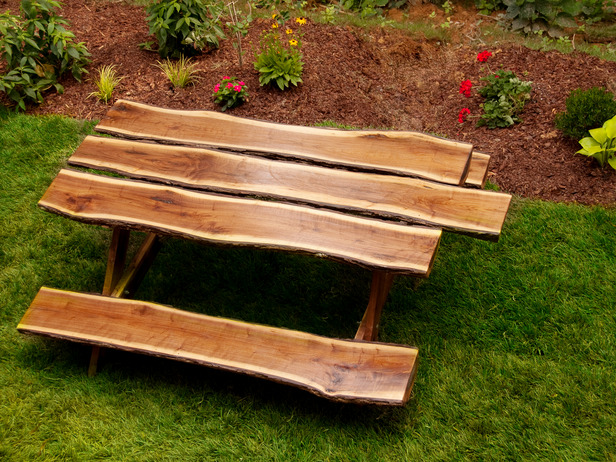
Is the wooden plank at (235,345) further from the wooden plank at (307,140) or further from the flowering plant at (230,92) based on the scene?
the flowering plant at (230,92)

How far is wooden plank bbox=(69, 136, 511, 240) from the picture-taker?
2980 mm

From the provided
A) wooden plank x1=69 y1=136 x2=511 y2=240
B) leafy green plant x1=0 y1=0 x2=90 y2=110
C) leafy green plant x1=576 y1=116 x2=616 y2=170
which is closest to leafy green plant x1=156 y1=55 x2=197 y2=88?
leafy green plant x1=0 y1=0 x2=90 y2=110

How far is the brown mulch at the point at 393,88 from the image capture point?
4.39 m

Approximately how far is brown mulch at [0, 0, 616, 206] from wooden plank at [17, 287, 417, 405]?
2.06 m

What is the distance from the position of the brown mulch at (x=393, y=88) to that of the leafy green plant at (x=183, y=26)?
17 centimetres

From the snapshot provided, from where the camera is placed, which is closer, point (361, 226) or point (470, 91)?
point (361, 226)

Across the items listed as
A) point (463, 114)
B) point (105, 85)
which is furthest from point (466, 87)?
point (105, 85)

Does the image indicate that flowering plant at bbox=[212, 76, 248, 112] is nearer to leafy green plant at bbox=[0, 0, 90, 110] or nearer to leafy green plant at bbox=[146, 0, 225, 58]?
leafy green plant at bbox=[146, 0, 225, 58]

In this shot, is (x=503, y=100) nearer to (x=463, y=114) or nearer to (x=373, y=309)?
(x=463, y=114)

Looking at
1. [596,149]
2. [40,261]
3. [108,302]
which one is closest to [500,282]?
[596,149]

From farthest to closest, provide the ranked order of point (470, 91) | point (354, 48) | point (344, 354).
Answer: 1. point (354, 48)
2. point (470, 91)
3. point (344, 354)

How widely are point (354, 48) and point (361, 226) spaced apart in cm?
310

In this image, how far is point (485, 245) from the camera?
4.01 m

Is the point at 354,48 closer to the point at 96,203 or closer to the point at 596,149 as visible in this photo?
the point at 596,149
